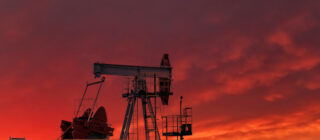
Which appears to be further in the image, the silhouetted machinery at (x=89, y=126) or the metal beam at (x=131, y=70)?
the metal beam at (x=131, y=70)

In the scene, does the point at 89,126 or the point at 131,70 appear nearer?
the point at 89,126

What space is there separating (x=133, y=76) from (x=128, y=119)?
322 cm

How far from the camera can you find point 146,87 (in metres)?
34.7

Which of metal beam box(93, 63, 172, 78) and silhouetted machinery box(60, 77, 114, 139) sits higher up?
metal beam box(93, 63, 172, 78)

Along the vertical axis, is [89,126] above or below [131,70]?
below

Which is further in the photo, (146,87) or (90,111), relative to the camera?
(146,87)

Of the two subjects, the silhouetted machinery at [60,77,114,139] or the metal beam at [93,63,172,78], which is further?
Result: the metal beam at [93,63,172,78]

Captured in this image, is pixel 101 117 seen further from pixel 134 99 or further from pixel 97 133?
pixel 134 99

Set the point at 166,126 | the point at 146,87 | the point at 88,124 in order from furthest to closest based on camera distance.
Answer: the point at 146,87, the point at 166,126, the point at 88,124

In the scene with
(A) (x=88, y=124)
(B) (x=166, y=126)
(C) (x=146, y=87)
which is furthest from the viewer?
(C) (x=146, y=87)

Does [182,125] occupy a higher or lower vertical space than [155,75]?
lower

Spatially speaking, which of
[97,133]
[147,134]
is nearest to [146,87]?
[147,134]

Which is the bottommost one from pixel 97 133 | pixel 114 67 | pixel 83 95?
pixel 97 133

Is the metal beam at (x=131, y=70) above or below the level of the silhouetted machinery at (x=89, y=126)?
above
